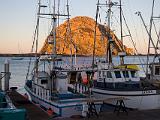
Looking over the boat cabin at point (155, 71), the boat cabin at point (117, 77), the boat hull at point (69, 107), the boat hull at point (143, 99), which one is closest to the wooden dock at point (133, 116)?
the boat hull at point (69, 107)

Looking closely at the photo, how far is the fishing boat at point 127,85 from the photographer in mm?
24016

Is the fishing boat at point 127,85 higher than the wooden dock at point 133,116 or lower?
higher

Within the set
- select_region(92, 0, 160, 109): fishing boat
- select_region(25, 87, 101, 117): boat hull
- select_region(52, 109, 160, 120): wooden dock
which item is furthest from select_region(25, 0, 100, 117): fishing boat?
select_region(92, 0, 160, 109): fishing boat

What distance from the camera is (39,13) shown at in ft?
96.6

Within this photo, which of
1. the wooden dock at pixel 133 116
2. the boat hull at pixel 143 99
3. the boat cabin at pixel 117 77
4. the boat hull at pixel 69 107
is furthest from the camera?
the boat cabin at pixel 117 77

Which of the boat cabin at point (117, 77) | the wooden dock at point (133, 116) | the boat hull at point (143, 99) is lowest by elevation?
the wooden dock at point (133, 116)

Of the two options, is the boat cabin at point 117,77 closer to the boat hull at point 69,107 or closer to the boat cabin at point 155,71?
the boat cabin at point 155,71

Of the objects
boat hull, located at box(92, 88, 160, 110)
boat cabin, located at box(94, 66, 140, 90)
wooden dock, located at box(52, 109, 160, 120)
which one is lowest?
wooden dock, located at box(52, 109, 160, 120)

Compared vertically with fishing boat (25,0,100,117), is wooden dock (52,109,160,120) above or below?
below

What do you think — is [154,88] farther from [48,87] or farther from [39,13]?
[39,13]

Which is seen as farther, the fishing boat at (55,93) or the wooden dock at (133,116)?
the fishing boat at (55,93)

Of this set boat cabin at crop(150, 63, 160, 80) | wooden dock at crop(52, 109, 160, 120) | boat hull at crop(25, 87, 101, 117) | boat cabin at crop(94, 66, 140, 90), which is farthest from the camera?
boat cabin at crop(150, 63, 160, 80)

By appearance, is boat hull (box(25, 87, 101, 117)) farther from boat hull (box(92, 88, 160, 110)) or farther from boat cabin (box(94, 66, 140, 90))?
boat cabin (box(94, 66, 140, 90))

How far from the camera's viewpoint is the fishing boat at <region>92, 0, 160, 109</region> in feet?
78.8
